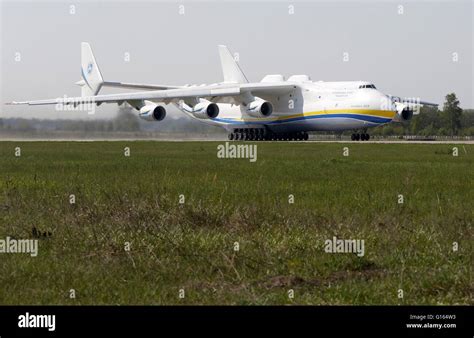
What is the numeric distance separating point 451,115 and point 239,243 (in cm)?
11062

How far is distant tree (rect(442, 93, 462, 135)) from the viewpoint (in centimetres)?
11531

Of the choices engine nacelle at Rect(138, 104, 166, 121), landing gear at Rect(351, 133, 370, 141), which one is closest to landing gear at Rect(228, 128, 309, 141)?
landing gear at Rect(351, 133, 370, 141)

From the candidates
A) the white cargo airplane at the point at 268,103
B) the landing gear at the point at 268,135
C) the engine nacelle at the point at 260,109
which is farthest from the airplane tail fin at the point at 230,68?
the engine nacelle at the point at 260,109

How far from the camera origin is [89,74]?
69250 mm

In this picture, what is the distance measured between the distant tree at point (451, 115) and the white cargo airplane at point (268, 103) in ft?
172

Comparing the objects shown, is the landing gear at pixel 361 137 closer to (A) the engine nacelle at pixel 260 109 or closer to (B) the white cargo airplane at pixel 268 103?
(B) the white cargo airplane at pixel 268 103

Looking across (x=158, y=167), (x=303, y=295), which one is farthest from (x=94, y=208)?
(x=158, y=167)

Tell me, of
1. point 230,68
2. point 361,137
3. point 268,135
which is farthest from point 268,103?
point 230,68

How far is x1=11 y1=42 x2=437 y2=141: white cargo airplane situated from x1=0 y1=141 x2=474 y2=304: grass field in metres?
38.7

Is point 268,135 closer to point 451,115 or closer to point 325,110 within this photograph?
point 325,110

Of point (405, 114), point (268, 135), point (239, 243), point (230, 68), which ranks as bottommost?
point (239, 243)
